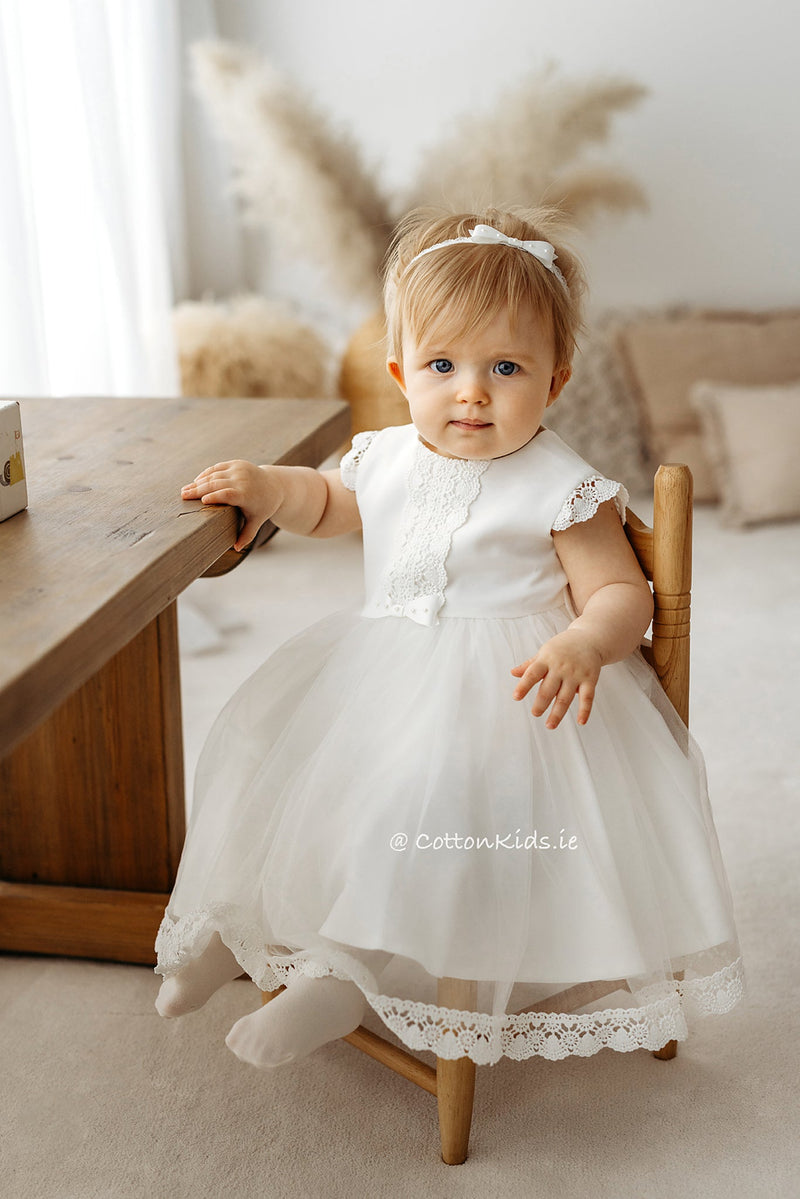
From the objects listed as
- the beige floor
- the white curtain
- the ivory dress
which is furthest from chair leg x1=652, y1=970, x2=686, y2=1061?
the white curtain

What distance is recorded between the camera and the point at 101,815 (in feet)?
4.63

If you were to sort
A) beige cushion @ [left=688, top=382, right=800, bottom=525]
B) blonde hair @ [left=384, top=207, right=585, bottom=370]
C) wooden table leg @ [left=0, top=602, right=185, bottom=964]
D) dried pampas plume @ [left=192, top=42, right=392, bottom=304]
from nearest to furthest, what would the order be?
blonde hair @ [left=384, top=207, right=585, bottom=370] < wooden table leg @ [left=0, top=602, right=185, bottom=964] < dried pampas plume @ [left=192, top=42, right=392, bottom=304] < beige cushion @ [left=688, top=382, right=800, bottom=525]

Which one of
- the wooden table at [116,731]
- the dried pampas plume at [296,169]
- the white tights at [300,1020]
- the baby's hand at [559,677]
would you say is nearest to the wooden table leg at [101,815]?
the wooden table at [116,731]

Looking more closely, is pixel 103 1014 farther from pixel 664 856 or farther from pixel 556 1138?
pixel 664 856

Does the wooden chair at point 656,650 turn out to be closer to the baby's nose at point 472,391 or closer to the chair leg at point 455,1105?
the chair leg at point 455,1105

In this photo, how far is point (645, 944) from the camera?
3.15 ft

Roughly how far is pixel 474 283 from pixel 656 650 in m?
0.38

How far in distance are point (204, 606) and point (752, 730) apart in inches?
46.8

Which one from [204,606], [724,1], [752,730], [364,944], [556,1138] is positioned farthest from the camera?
[724,1]

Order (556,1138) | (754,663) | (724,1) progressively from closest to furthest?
(556,1138) → (754,663) → (724,1)

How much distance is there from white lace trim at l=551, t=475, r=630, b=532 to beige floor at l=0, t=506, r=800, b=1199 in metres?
0.59

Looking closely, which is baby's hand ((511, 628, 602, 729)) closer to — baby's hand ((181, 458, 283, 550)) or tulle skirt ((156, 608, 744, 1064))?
tulle skirt ((156, 608, 744, 1064))

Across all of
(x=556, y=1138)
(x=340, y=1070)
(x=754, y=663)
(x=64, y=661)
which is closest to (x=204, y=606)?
(x=754, y=663)

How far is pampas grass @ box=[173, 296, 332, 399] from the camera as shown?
112 inches
